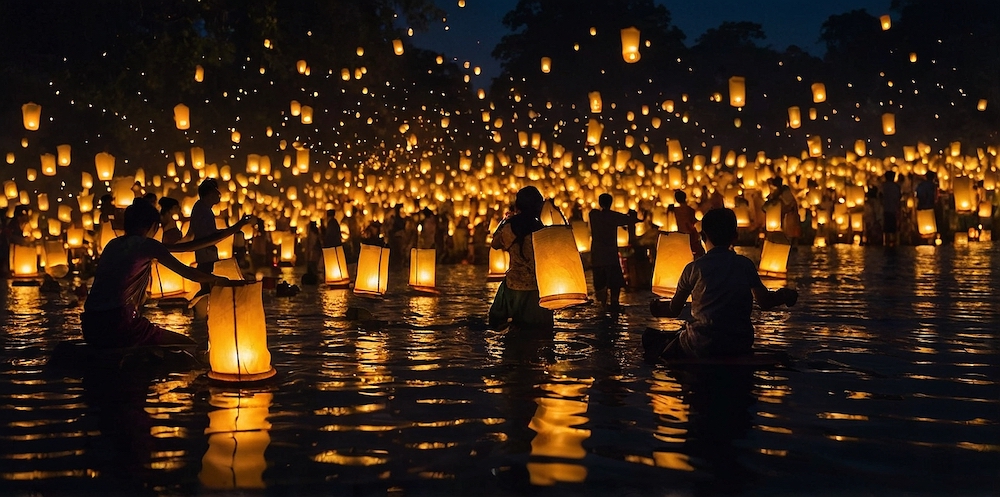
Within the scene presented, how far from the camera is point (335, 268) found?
15609 millimetres

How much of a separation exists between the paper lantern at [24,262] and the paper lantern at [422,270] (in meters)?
6.79

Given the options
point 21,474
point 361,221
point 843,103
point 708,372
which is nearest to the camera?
point 21,474

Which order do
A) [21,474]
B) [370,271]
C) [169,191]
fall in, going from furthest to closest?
[169,191], [370,271], [21,474]

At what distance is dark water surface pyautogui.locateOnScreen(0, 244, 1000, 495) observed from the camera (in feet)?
15.4

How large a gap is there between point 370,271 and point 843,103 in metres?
44.3

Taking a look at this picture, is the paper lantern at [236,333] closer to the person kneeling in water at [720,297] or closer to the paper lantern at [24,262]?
the person kneeling in water at [720,297]

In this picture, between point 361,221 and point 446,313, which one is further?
point 361,221

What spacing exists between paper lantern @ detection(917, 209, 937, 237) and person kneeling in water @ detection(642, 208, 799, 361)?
687 inches

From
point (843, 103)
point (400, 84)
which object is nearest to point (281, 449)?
point (400, 84)

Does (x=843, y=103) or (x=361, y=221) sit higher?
(x=843, y=103)

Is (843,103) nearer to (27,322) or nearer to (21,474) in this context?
(27,322)

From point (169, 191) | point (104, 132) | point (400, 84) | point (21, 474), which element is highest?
point (400, 84)

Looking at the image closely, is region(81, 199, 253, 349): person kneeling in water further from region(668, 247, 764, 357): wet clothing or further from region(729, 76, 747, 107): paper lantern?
region(729, 76, 747, 107): paper lantern

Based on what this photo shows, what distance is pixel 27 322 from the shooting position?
1163cm
